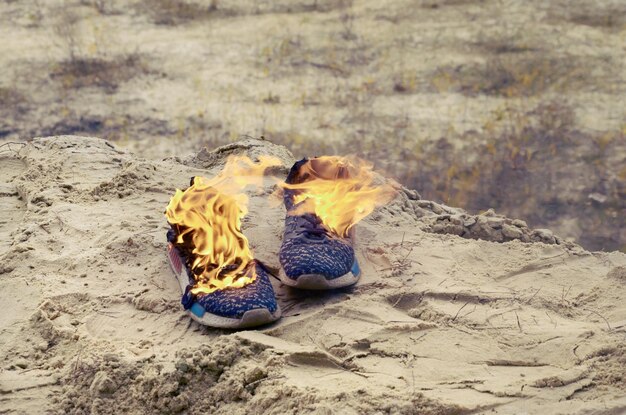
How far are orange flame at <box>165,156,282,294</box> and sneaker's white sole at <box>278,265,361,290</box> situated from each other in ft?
0.60

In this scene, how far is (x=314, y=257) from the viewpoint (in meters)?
3.93

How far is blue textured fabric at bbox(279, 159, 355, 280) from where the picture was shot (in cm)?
389

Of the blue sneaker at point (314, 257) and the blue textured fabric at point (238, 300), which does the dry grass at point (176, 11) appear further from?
the blue textured fabric at point (238, 300)

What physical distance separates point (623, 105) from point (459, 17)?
2.74 m

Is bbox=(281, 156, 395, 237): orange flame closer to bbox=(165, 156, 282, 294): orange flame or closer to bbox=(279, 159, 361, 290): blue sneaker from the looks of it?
bbox=(279, 159, 361, 290): blue sneaker

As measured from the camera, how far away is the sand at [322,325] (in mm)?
3148

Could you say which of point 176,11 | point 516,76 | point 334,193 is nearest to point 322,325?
point 334,193

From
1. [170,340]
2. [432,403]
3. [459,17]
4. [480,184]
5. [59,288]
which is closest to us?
[432,403]

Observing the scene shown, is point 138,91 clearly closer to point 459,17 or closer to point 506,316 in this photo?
point 459,17

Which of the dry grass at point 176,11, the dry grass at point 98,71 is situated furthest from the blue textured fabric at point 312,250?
the dry grass at point 176,11

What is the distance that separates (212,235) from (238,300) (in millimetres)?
523

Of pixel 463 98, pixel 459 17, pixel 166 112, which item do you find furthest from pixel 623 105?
pixel 166 112

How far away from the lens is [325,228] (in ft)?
13.8

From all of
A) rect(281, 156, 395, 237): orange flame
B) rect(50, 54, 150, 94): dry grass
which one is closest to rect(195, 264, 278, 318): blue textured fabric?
rect(281, 156, 395, 237): orange flame
